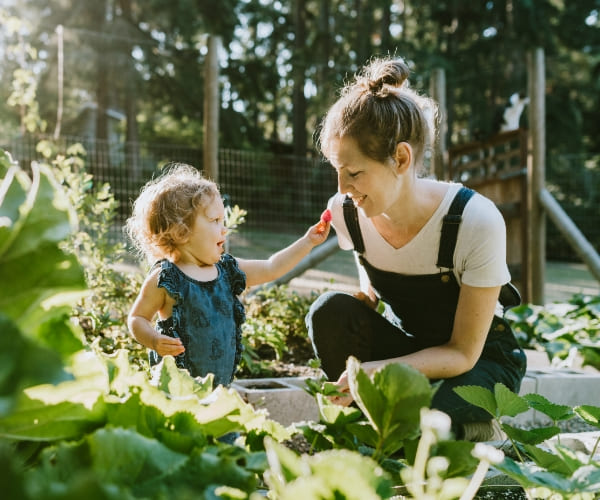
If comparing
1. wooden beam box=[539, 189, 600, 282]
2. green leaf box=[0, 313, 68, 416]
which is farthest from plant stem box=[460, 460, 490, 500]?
wooden beam box=[539, 189, 600, 282]

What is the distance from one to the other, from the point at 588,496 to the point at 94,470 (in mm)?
521

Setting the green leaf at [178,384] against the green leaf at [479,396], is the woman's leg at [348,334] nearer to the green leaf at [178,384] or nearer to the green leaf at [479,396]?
the green leaf at [479,396]

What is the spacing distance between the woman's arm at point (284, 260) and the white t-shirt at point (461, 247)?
9 centimetres

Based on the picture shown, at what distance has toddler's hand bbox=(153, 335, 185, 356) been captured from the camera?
1845 millimetres

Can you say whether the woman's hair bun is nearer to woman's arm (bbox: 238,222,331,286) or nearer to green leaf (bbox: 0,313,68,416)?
woman's arm (bbox: 238,222,331,286)

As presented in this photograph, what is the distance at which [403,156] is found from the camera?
1.93 m

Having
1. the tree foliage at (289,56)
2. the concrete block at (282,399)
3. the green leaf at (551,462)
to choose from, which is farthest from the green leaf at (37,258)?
the tree foliage at (289,56)

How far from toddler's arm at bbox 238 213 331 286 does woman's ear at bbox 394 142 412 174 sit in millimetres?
417

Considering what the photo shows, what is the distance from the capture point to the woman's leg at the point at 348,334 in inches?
83.7

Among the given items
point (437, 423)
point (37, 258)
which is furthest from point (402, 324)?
point (37, 258)

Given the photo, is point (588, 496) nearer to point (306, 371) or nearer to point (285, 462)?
point (285, 462)

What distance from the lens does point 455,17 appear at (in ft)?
74.7

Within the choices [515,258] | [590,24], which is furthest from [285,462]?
[590,24]

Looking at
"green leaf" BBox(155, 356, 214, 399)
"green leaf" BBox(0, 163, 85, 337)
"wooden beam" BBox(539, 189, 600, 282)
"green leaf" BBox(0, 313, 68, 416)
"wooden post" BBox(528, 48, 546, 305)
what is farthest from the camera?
"wooden post" BBox(528, 48, 546, 305)
